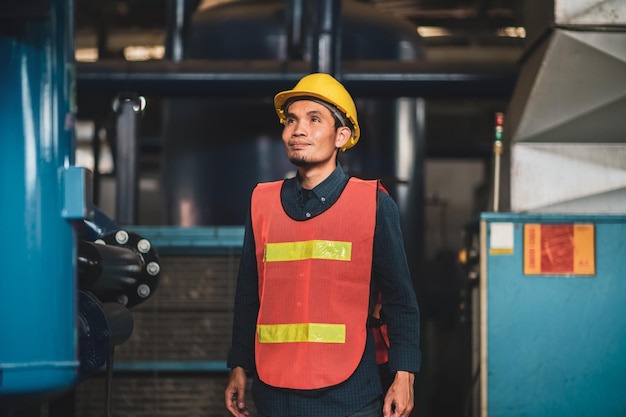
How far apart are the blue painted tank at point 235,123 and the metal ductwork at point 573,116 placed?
6.21ft

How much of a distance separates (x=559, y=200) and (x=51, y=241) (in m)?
2.88

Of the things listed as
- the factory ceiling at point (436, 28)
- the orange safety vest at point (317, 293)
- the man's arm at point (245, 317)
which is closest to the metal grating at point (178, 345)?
the man's arm at point (245, 317)

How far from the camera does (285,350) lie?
240 centimetres

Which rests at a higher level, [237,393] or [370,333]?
[370,333]

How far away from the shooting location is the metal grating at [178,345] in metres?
4.14

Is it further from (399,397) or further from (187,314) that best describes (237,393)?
(187,314)

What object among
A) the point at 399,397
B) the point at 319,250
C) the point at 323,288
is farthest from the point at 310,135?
the point at 399,397

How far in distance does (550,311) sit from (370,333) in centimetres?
184

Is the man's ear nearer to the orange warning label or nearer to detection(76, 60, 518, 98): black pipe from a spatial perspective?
the orange warning label

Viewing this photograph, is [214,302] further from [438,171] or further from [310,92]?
[438,171]

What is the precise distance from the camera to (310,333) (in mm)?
2373

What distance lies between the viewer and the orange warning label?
405cm

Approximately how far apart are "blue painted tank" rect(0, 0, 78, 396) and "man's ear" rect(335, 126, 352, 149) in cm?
87

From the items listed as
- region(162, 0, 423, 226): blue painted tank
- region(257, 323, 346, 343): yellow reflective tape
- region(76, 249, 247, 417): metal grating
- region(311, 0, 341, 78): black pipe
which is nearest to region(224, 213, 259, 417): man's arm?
region(257, 323, 346, 343): yellow reflective tape
